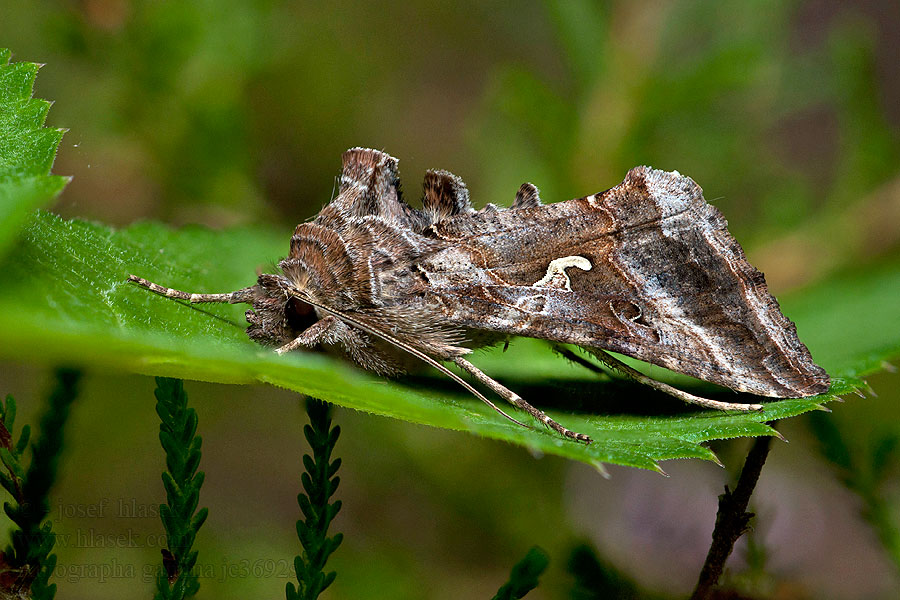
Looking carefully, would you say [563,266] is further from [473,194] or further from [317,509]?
[473,194]

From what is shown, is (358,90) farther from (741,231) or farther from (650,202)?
(650,202)

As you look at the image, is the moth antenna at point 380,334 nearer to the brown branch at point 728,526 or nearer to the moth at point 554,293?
the moth at point 554,293

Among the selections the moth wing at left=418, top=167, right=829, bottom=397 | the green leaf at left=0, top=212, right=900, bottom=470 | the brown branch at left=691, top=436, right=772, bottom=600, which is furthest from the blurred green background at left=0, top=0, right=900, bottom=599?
the brown branch at left=691, top=436, right=772, bottom=600

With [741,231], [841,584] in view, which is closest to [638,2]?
[741,231]

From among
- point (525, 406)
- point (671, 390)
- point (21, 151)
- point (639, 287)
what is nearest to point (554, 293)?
point (639, 287)

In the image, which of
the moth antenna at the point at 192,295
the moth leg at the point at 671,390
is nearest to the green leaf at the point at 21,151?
the moth antenna at the point at 192,295

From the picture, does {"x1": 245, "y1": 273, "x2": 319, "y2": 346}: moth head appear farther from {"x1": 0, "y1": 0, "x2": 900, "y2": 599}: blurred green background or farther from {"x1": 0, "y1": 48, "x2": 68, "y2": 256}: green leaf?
{"x1": 0, "y1": 0, "x2": 900, "y2": 599}: blurred green background
